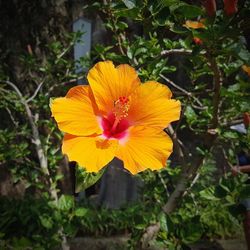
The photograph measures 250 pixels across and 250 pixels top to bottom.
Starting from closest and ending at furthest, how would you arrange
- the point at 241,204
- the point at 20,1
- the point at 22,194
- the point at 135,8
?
the point at 135,8, the point at 241,204, the point at 20,1, the point at 22,194

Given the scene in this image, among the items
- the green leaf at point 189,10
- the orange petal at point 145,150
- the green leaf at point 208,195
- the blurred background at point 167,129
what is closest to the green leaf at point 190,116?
the blurred background at point 167,129

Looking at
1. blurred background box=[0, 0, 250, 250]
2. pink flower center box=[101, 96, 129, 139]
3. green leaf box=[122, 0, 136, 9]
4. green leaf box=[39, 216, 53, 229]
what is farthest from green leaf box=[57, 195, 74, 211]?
green leaf box=[122, 0, 136, 9]

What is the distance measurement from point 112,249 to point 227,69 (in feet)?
6.16

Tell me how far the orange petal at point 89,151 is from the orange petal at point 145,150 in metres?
0.03

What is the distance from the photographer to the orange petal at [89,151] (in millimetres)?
781

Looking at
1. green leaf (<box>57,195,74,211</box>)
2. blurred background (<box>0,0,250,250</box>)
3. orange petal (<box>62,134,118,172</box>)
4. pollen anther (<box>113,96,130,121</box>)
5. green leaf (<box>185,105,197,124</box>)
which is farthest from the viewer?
green leaf (<box>185,105,197,124</box>)

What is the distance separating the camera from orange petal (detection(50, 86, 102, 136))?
32.7 inches

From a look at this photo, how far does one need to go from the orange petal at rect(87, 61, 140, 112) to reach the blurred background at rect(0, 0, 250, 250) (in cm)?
16

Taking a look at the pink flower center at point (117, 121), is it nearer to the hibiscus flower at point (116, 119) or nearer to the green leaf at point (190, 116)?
the hibiscus flower at point (116, 119)

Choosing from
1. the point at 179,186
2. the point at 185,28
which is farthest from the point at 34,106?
the point at 185,28

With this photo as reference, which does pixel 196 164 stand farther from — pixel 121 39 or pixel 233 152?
pixel 121 39

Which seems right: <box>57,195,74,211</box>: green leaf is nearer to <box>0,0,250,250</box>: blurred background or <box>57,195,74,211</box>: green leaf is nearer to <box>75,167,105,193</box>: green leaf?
<box>0,0,250,250</box>: blurred background

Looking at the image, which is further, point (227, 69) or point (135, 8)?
point (227, 69)

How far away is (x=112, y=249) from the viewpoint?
2.86 m
